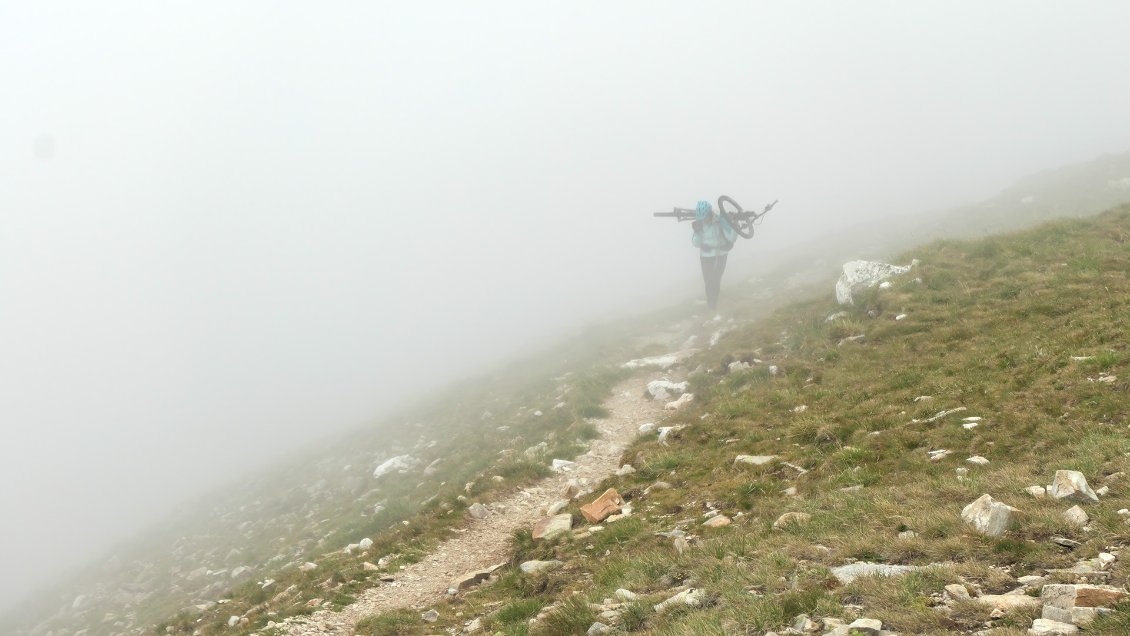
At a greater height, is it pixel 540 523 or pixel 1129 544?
pixel 1129 544

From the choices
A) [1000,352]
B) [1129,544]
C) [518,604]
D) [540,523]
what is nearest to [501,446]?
[540,523]

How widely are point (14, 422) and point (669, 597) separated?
149 metres

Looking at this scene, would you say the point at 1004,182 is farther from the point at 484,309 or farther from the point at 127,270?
the point at 127,270

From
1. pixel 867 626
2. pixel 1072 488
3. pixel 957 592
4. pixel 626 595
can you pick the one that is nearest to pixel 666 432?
pixel 626 595

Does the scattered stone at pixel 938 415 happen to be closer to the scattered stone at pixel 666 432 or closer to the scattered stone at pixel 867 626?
the scattered stone at pixel 666 432

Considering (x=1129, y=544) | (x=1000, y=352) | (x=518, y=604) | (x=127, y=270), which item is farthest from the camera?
(x=127, y=270)

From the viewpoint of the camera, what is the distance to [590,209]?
570ft

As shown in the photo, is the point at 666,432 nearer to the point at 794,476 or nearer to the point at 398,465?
the point at 794,476

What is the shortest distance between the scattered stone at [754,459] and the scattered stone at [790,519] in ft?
10.4

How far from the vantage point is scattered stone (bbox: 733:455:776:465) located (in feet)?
37.3

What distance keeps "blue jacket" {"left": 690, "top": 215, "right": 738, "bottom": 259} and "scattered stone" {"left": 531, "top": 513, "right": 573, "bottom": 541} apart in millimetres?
31481

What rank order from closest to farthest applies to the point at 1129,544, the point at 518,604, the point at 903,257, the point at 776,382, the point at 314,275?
the point at 1129,544 → the point at 518,604 → the point at 776,382 → the point at 903,257 → the point at 314,275

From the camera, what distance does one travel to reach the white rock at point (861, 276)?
21.4m

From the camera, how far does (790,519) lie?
8.09 m
